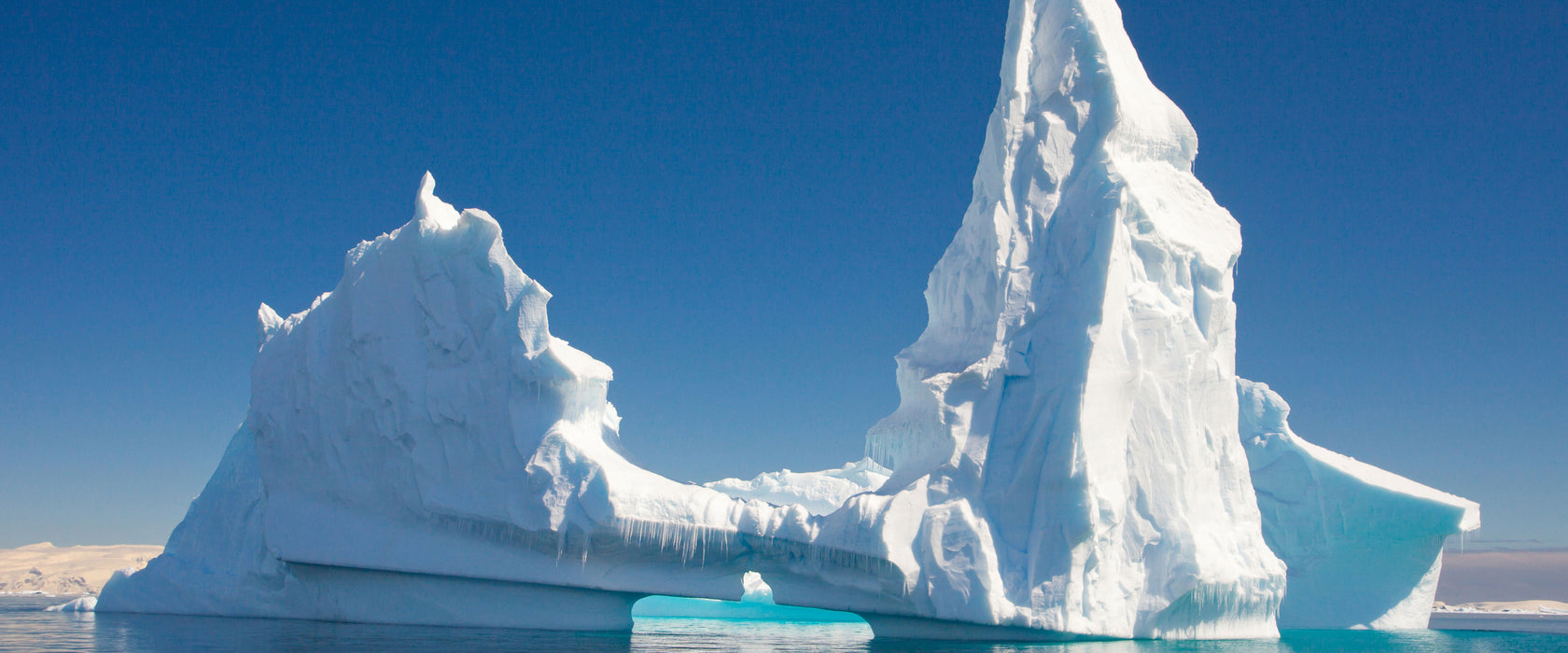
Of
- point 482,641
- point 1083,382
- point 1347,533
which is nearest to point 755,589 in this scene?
point 1347,533

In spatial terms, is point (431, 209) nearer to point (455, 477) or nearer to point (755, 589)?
point (455, 477)

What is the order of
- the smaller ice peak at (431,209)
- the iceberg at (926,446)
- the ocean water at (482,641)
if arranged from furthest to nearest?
the smaller ice peak at (431,209) < the iceberg at (926,446) < the ocean water at (482,641)

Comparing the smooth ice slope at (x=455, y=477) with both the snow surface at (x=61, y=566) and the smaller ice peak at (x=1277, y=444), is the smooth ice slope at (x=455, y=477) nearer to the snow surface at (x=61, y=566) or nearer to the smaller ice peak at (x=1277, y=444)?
the smaller ice peak at (x=1277, y=444)

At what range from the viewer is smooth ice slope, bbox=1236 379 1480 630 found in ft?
62.7

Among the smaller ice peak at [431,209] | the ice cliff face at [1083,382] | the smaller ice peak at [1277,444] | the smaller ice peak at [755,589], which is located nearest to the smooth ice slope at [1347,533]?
the smaller ice peak at [1277,444]

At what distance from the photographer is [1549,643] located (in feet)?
58.4

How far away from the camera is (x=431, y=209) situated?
16.6m

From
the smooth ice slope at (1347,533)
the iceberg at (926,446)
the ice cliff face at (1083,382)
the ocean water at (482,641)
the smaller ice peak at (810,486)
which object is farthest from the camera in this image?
the smaller ice peak at (810,486)

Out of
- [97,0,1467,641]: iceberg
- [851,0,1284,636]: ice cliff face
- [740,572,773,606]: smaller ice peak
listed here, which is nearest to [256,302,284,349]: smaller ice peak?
[97,0,1467,641]: iceberg

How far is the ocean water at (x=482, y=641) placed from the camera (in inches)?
473

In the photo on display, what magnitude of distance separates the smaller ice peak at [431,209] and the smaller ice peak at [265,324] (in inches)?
201

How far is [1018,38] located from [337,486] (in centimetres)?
1385

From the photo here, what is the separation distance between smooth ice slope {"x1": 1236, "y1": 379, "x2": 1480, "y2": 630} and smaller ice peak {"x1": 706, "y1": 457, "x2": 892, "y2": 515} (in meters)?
8.59

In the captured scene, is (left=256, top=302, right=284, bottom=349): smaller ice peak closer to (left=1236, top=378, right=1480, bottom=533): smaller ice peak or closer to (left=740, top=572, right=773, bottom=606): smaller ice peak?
(left=740, top=572, right=773, bottom=606): smaller ice peak
